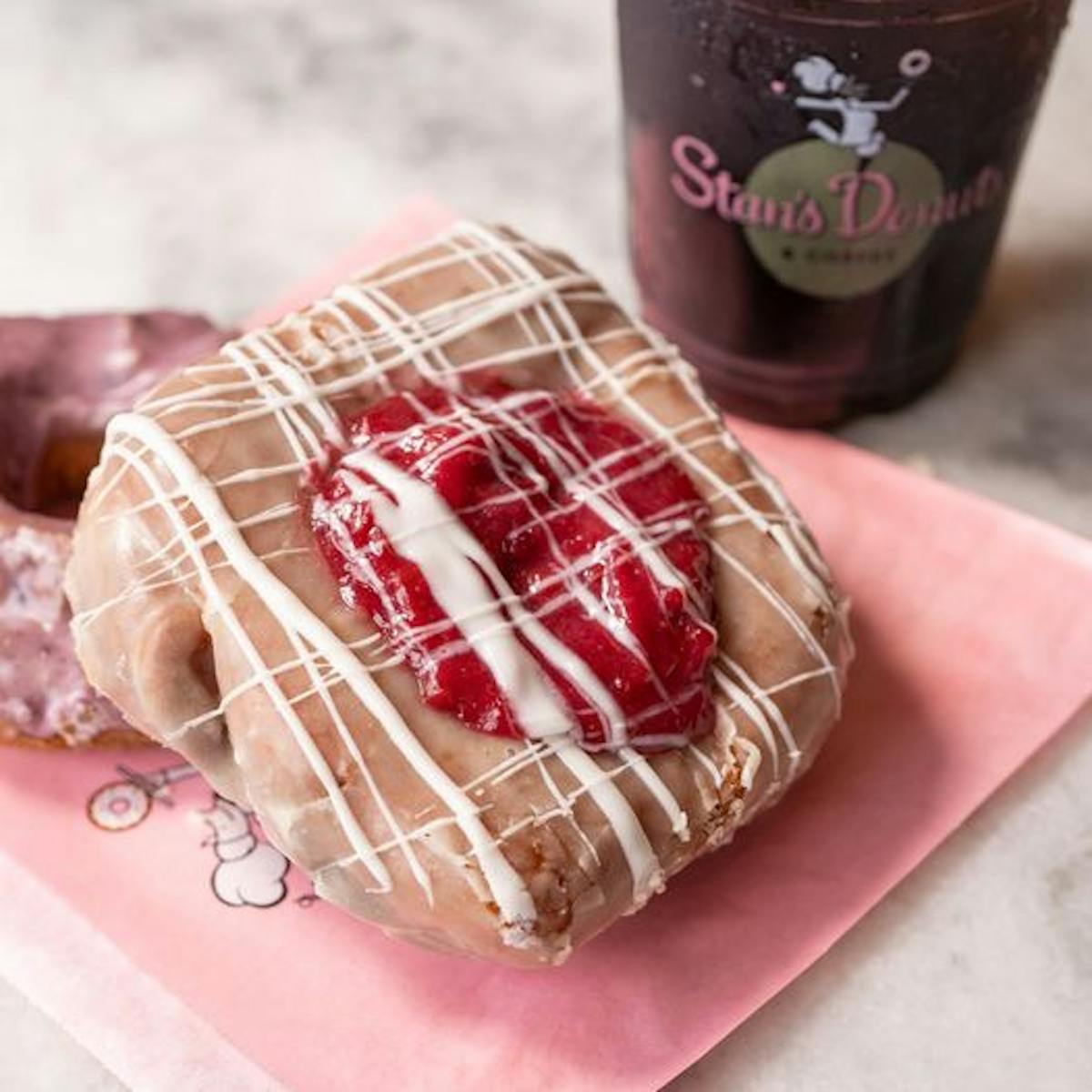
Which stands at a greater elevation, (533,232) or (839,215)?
(839,215)

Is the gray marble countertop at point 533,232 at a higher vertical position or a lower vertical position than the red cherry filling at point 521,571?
lower

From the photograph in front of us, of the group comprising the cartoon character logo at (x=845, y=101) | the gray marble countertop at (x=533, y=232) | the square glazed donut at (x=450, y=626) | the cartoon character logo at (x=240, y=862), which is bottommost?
the gray marble countertop at (x=533, y=232)

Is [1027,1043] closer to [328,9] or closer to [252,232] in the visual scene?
[252,232]

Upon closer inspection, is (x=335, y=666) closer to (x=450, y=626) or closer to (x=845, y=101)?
(x=450, y=626)

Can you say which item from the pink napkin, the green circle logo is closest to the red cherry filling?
the pink napkin

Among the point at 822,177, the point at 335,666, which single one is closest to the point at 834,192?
the point at 822,177

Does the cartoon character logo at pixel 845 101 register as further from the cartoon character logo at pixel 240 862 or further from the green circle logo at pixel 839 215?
the cartoon character logo at pixel 240 862

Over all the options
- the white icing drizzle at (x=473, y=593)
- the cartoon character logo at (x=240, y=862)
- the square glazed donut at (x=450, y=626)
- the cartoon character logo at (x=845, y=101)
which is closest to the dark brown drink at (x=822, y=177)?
the cartoon character logo at (x=845, y=101)
